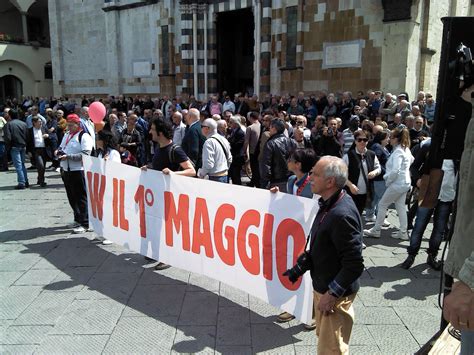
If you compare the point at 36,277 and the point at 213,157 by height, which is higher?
the point at 213,157

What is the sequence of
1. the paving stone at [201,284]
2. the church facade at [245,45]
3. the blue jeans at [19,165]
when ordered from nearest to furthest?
1. the paving stone at [201,284]
2. the blue jeans at [19,165]
3. the church facade at [245,45]

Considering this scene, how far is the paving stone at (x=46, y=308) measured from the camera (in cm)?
411

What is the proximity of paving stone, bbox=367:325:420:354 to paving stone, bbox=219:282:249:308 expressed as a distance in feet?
4.35

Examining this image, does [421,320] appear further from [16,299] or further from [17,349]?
[16,299]

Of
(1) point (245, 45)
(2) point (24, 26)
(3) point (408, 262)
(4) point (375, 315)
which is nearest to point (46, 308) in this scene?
(4) point (375, 315)

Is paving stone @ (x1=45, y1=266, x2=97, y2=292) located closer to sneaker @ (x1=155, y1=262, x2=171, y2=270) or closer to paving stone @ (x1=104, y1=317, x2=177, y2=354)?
sneaker @ (x1=155, y1=262, x2=171, y2=270)

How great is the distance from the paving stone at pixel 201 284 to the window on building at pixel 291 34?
463 inches

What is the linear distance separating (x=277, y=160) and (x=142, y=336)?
3.34 meters

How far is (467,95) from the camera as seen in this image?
269 cm

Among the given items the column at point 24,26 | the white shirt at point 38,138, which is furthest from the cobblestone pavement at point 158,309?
the column at point 24,26

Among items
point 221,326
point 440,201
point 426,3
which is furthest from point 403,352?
point 426,3

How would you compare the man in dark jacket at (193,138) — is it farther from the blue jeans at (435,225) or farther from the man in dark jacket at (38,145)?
the man in dark jacket at (38,145)

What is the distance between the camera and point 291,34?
1517cm

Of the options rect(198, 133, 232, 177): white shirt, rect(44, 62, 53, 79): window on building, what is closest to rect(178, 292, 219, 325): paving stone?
rect(198, 133, 232, 177): white shirt
